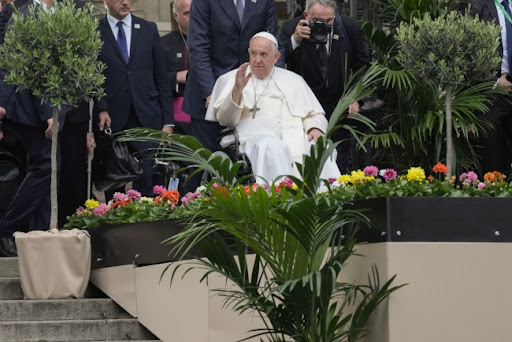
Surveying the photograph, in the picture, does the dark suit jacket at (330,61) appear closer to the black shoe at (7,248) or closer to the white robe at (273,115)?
the white robe at (273,115)

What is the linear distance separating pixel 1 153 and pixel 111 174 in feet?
3.30

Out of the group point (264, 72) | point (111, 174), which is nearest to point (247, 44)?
point (264, 72)

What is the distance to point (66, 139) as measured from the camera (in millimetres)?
13367

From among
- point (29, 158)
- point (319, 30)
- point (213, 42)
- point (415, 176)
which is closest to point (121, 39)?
point (213, 42)

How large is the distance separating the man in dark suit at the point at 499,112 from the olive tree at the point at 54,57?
11.1ft

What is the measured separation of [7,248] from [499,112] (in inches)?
163

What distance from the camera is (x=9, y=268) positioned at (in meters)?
12.2

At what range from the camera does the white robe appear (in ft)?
40.2

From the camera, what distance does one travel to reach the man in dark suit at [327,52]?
13.3 m

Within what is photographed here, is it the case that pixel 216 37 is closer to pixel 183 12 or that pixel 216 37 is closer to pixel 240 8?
pixel 240 8

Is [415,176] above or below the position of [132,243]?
above

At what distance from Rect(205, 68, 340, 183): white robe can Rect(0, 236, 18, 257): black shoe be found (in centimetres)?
182

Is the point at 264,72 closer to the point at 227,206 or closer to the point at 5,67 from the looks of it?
the point at 5,67

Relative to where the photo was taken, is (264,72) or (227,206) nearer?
(227,206)
